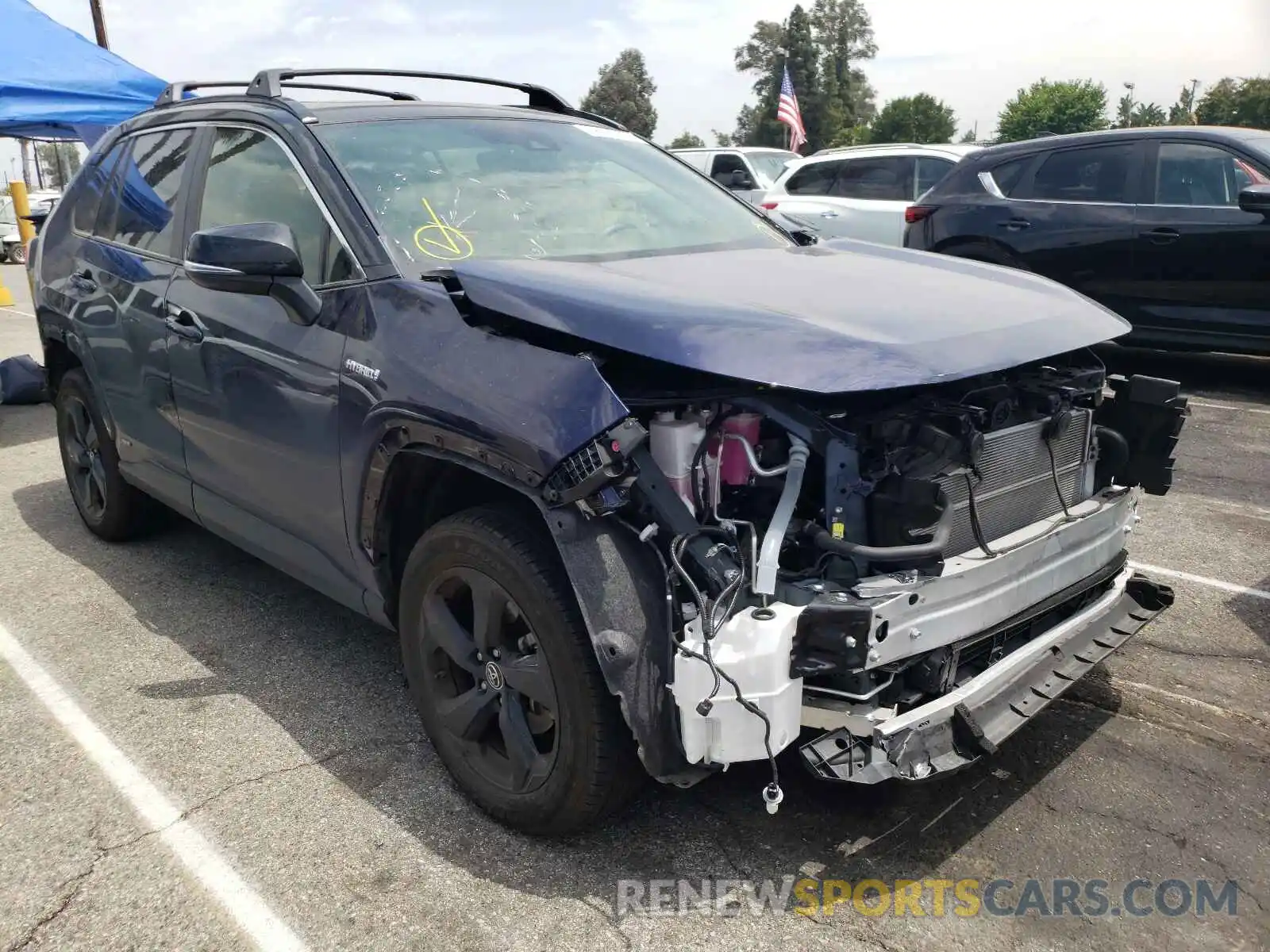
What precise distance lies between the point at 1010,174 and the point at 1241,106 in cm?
5528

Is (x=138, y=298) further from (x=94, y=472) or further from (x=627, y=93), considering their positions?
(x=627, y=93)

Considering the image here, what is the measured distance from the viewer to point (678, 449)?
97.2 inches

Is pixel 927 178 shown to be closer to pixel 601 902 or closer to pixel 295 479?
pixel 295 479

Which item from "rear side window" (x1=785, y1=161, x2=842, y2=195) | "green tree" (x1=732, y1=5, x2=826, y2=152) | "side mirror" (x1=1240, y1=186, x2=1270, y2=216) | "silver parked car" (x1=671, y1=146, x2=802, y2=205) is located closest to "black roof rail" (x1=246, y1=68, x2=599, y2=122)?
"side mirror" (x1=1240, y1=186, x2=1270, y2=216)

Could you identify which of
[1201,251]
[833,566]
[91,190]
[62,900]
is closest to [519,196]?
[833,566]

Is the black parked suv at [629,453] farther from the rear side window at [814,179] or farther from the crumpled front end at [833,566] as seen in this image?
the rear side window at [814,179]

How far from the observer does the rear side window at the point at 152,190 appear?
4.09 metres

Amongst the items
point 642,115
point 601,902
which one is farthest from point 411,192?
point 642,115

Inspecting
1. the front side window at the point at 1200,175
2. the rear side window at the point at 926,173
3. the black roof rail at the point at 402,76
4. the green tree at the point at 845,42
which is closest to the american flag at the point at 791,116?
the rear side window at the point at 926,173

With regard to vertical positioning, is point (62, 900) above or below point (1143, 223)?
below

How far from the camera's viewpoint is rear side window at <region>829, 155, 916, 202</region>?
10812 mm

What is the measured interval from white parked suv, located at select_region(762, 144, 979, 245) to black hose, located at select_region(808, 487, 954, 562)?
8410 millimetres

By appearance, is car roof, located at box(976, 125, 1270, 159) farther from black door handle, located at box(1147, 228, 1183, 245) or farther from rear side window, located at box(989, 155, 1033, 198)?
black door handle, located at box(1147, 228, 1183, 245)

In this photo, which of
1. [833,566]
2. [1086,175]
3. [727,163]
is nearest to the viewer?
[833,566]
